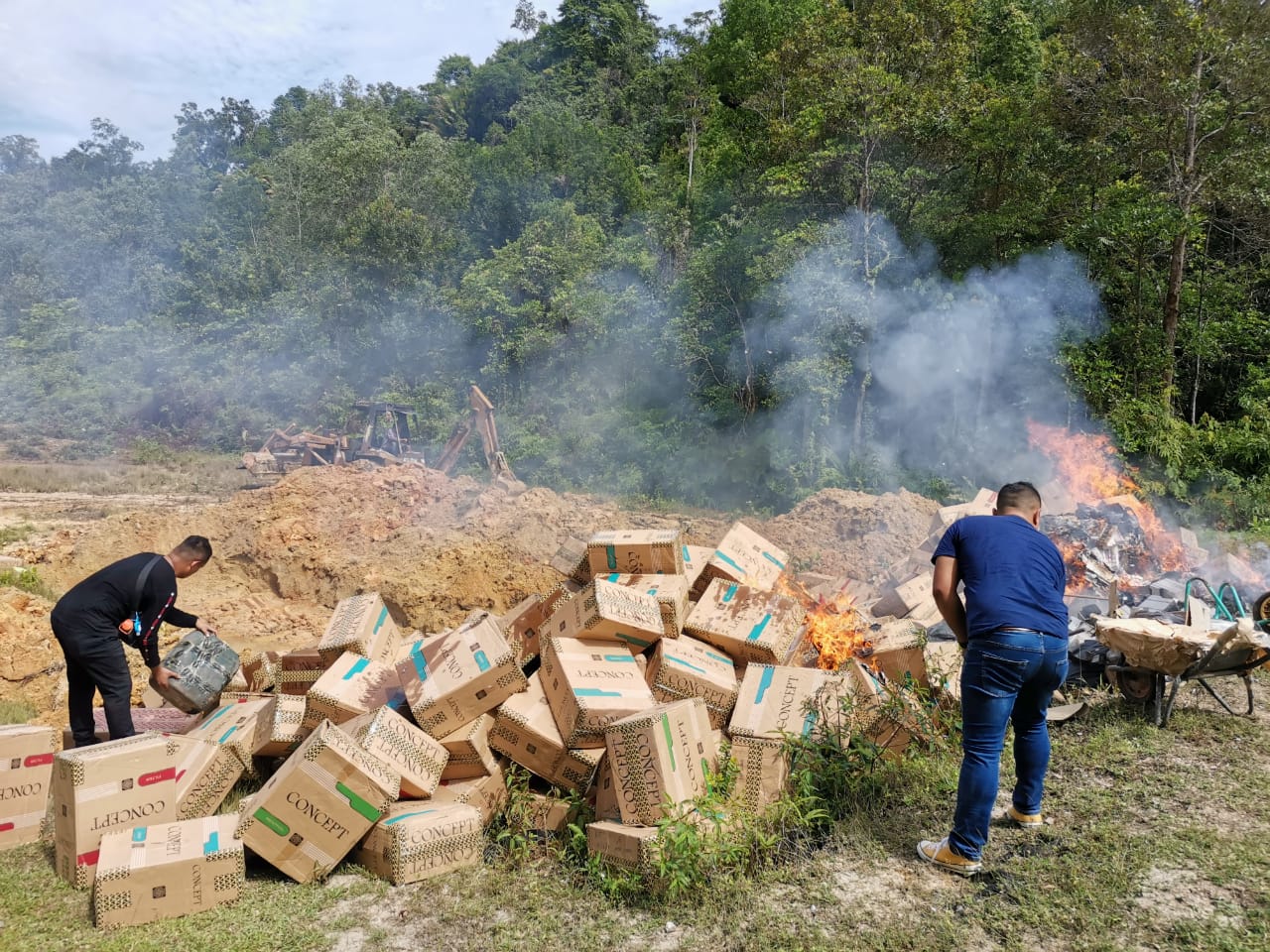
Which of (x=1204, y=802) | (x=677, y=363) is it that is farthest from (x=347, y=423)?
(x=1204, y=802)

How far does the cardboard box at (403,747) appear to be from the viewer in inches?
158

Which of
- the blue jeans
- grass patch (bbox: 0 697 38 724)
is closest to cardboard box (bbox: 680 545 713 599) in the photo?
the blue jeans

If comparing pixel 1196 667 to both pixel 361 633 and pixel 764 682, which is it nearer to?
pixel 764 682

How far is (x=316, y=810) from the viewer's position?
12.3 feet

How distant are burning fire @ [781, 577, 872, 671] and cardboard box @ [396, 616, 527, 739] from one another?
2.33m

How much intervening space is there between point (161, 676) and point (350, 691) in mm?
1300

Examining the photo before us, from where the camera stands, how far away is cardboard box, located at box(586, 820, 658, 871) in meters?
3.47

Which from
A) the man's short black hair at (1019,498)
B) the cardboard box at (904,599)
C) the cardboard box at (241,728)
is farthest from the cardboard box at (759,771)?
the cardboard box at (904,599)

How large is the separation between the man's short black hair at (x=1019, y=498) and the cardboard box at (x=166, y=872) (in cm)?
373

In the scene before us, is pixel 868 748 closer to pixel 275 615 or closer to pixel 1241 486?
pixel 275 615

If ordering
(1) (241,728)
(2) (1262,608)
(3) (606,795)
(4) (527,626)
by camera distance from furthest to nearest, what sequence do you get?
1. (2) (1262,608)
2. (4) (527,626)
3. (1) (241,728)
4. (3) (606,795)

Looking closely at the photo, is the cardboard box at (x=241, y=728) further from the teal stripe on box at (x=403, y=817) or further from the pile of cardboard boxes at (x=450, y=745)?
the teal stripe on box at (x=403, y=817)

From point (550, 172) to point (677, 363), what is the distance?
15.4 meters

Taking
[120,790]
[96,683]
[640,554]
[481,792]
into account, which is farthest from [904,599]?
[96,683]
